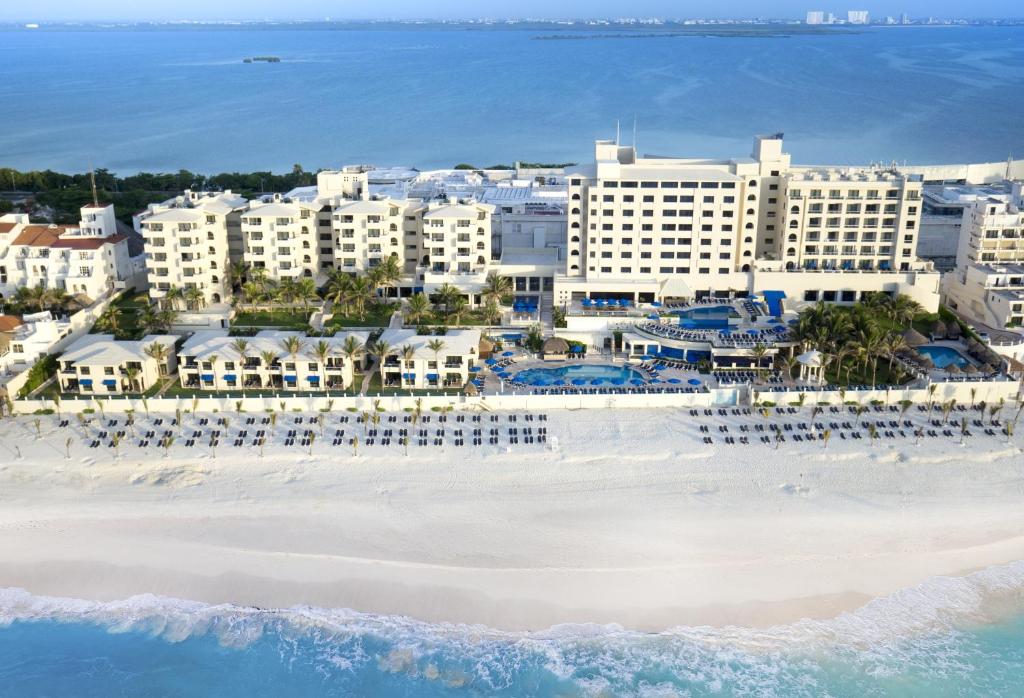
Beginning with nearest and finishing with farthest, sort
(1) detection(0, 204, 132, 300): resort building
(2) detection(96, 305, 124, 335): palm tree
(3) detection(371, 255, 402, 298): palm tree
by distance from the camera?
(2) detection(96, 305, 124, 335): palm tree, (3) detection(371, 255, 402, 298): palm tree, (1) detection(0, 204, 132, 300): resort building

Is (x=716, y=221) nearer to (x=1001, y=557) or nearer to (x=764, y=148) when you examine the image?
(x=764, y=148)

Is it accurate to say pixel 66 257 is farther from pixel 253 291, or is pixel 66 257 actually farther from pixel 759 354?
pixel 759 354

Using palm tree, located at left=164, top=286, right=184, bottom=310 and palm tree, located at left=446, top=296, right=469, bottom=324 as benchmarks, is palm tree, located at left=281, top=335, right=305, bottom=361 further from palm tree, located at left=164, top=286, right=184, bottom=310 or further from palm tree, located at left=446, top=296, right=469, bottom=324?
palm tree, located at left=164, top=286, right=184, bottom=310

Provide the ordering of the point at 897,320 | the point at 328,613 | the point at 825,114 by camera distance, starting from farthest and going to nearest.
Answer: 1. the point at 825,114
2. the point at 897,320
3. the point at 328,613

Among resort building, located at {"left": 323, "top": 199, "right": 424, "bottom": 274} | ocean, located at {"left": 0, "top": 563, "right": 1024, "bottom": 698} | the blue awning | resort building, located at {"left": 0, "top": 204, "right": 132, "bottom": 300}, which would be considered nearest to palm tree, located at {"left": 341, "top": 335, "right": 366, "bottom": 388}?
resort building, located at {"left": 323, "top": 199, "right": 424, "bottom": 274}

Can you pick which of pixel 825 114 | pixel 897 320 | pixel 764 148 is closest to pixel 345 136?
pixel 825 114

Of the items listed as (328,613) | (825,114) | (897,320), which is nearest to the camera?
(328,613)

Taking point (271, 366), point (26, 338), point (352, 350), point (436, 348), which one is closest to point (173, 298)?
point (26, 338)
